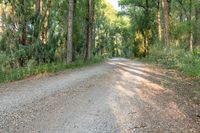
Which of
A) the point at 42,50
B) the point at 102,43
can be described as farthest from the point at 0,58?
the point at 102,43

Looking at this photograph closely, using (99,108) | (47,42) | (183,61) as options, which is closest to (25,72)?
(47,42)

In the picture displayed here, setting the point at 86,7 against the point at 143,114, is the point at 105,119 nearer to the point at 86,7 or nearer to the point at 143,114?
the point at 143,114

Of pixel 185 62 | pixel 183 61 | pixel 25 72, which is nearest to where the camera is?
pixel 25 72

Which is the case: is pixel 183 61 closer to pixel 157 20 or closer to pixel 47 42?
pixel 47 42

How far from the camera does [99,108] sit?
8992mm

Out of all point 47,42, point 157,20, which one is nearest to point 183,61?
point 47,42

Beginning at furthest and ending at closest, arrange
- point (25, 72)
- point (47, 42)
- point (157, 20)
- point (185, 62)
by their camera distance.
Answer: point (157, 20)
point (47, 42)
point (185, 62)
point (25, 72)

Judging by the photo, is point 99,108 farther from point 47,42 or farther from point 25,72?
point 47,42

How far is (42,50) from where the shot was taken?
20266 millimetres

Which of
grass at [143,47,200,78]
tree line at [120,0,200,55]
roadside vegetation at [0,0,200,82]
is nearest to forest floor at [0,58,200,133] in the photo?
grass at [143,47,200,78]

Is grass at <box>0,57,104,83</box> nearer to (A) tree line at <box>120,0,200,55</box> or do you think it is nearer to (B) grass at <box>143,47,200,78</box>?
(B) grass at <box>143,47,200,78</box>

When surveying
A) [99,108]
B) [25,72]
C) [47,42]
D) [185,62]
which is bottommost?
[99,108]

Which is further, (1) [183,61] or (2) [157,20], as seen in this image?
(2) [157,20]

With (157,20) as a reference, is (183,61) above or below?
below
